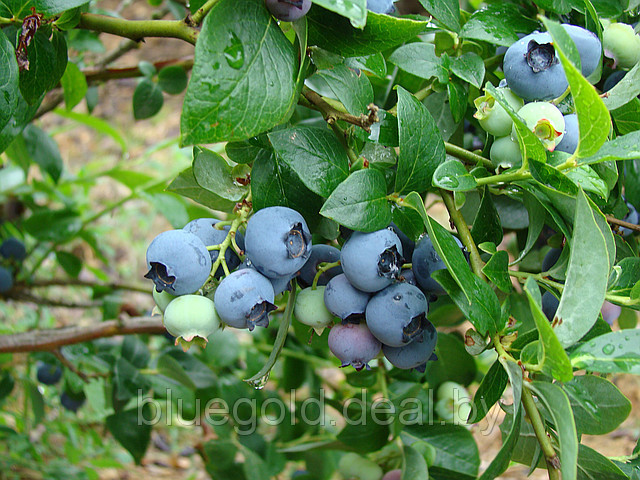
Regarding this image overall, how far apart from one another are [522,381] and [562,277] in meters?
0.16

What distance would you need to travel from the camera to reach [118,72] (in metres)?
1.18

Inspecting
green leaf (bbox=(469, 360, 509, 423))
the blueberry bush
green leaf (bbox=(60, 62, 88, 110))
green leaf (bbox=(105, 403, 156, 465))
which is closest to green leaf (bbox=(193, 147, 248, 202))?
the blueberry bush

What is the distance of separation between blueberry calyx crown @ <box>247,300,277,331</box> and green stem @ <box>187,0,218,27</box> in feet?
0.90

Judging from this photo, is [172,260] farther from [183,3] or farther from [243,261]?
[183,3]

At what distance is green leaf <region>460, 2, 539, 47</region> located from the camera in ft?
2.21

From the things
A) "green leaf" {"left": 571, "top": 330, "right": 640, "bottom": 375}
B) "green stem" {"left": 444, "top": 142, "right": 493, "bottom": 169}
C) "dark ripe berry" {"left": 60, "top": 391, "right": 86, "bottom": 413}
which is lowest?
"dark ripe berry" {"left": 60, "top": 391, "right": 86, "bottom": 413}

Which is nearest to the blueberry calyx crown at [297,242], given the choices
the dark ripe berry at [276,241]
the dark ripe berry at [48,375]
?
the dark ripe berry at [276,241]

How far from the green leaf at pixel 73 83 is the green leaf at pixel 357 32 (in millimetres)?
539

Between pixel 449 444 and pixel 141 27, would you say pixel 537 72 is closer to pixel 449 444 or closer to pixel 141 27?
pixel 141 27

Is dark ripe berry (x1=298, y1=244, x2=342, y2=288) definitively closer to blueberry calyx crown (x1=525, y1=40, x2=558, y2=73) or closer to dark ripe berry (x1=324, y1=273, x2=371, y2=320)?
dark ripe berry (x1=324, y1=273, x2=371, y2=320)

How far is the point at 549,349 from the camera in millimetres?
479

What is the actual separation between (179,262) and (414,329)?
0.77 feet

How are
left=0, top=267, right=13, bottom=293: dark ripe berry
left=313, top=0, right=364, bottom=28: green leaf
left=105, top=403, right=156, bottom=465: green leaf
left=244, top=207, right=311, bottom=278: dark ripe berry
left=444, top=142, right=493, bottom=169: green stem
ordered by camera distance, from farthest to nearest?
1. left=0, top=267, right=13, bottom=293: dark ripe berry
2. left=105, top=403, right=156, bottom=465: green leaf
3. left=444, top=142, right=493, bottom=169: green stem
4. left=244, top=207, right=311, bottom=278: dark ripe berry
5. left=313, top=0, right=364, bottom=28: green leaf

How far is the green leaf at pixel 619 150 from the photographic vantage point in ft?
1.63
